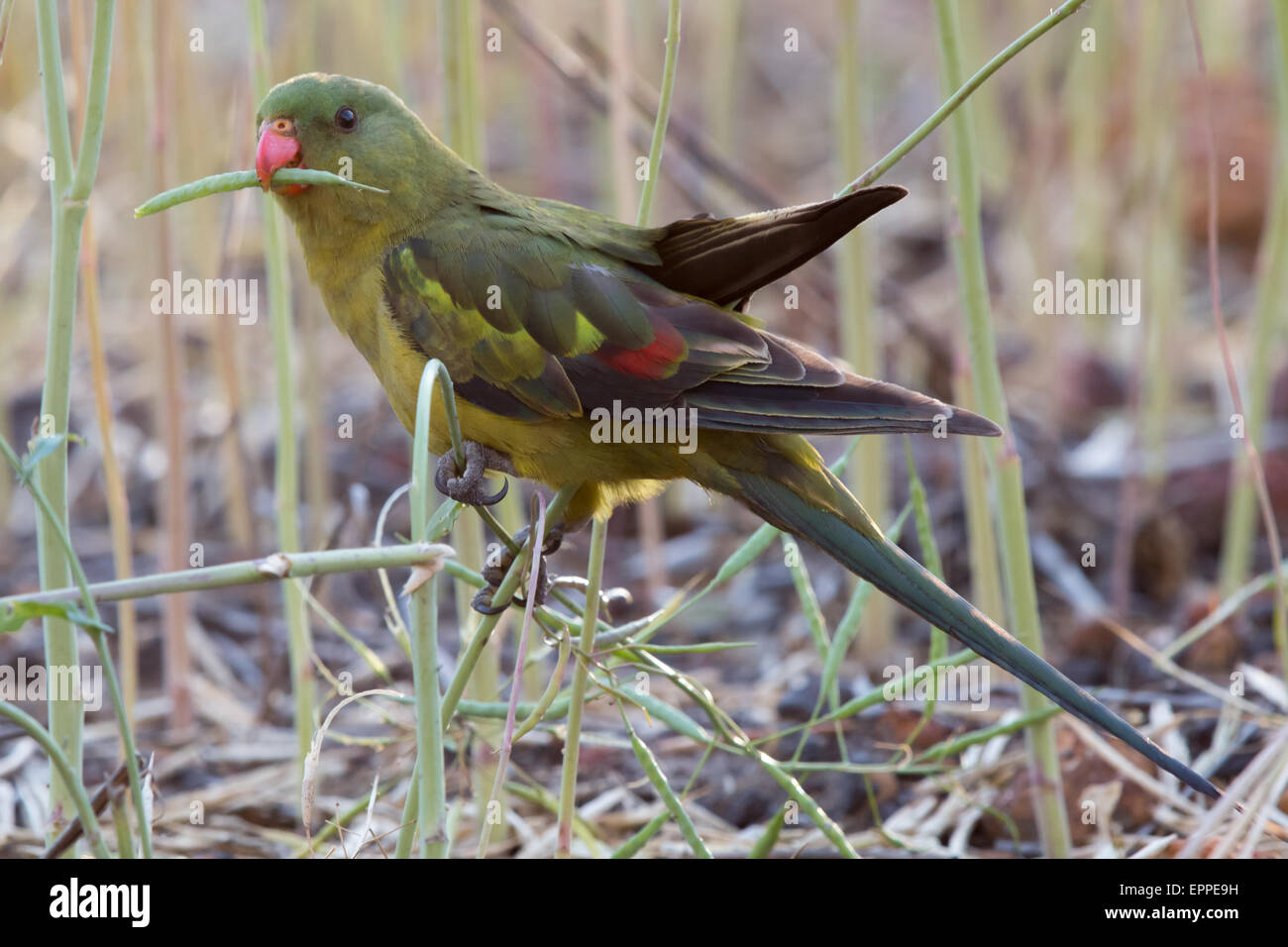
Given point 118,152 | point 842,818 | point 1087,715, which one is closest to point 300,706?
point 842,818

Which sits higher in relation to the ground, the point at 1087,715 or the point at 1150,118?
the point at 1150,118

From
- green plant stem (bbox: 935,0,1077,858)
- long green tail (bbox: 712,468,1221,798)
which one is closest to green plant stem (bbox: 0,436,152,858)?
long green tail (bbox: 712,468,1221,798)

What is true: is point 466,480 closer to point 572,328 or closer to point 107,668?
point 572,328

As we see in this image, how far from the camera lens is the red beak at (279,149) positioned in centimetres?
209

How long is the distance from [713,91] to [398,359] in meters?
2.62

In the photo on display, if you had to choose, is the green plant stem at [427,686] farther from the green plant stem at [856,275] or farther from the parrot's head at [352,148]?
the green plant stem at [856,275]

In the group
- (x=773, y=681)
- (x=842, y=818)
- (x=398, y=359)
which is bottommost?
(x=842, y=818)

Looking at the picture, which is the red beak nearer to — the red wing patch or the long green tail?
the red wing patch

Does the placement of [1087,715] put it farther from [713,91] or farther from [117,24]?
[713,91]

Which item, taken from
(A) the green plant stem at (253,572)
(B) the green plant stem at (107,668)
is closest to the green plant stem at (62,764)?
(B) the green plant stem at (107,668)

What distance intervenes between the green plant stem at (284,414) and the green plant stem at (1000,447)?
3.84 ft
